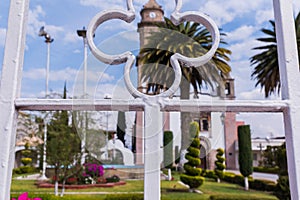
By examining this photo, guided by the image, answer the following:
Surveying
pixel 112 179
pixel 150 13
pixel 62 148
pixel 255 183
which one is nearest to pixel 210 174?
pixel 255 183

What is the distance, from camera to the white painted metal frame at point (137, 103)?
741 mm

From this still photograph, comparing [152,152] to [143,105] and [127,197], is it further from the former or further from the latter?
[127,197]

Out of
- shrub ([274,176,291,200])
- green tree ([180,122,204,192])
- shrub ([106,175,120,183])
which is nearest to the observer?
shrub ([274,176,291,200])

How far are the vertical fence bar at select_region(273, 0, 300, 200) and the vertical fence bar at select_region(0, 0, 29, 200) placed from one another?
0.68 metres

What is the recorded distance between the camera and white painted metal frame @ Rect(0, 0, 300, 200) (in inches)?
29.2

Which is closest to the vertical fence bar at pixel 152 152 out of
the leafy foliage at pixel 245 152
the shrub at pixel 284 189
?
the shrub at pixel 284 189

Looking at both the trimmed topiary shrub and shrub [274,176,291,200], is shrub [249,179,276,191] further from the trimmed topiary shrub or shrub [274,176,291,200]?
shrub [274,176,291,200]

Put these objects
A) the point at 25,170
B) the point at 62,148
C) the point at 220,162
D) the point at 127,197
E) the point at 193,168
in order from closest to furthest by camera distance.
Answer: the point at 127,197 < the point at 62,148 < the point at 193,168 < the point at 220,162 < the point at 25,170

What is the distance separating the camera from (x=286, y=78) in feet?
2.55

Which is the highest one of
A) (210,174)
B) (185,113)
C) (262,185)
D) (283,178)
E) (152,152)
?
(185,113)

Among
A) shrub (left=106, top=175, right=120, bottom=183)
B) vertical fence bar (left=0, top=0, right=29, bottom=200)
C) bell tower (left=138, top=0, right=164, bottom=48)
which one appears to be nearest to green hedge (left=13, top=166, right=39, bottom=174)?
shrub (left=106, top=175, right=120, bottom=183)

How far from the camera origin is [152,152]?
758 millimetres

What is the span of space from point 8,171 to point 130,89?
13.9 inches

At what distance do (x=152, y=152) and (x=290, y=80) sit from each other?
1.28 feet
